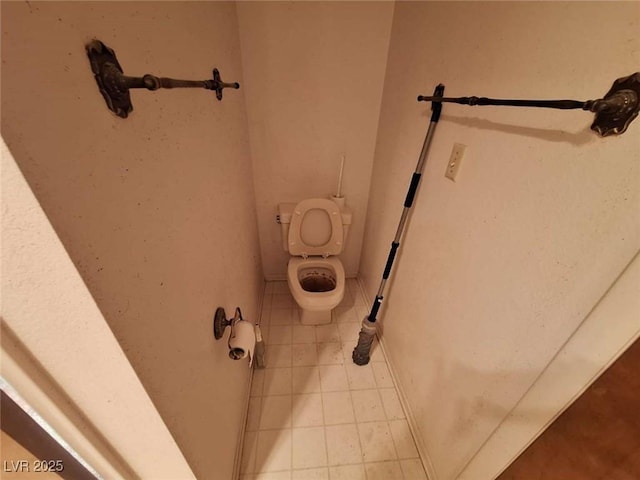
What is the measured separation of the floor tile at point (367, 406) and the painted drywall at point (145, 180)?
0.59 m

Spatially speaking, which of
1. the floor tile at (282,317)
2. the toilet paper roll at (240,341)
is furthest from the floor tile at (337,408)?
the toilet paper roll at (240,341)

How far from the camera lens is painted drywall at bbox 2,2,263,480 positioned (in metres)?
0.26

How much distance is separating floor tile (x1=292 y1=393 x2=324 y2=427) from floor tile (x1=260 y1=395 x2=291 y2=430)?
0.03 metres

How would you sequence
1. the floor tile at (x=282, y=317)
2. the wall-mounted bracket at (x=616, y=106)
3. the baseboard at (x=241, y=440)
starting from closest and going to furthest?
the wall-mounted bracket at (x=616, y=106) < the baseboard at (x=241, y=440) < the floor tile at (x=282, y=317)

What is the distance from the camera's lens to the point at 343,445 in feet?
3.46

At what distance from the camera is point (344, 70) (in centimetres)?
129

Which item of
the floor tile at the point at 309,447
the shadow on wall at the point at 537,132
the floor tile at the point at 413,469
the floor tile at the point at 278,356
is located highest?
the shadow on wall at the point at 537,132

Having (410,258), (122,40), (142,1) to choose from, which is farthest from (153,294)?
(410,258)

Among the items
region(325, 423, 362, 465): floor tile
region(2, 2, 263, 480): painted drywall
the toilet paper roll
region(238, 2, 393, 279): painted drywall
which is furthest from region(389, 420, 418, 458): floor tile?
region(238, 2, 393, 279): painted drywall

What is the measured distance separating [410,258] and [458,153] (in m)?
0.49

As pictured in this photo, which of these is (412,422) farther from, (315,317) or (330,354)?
(315,317)

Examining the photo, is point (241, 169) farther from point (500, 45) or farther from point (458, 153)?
point (500, 45)

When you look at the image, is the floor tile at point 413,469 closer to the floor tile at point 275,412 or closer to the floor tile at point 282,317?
the floor tile at point 275,412

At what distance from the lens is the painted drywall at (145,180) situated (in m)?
0.26
